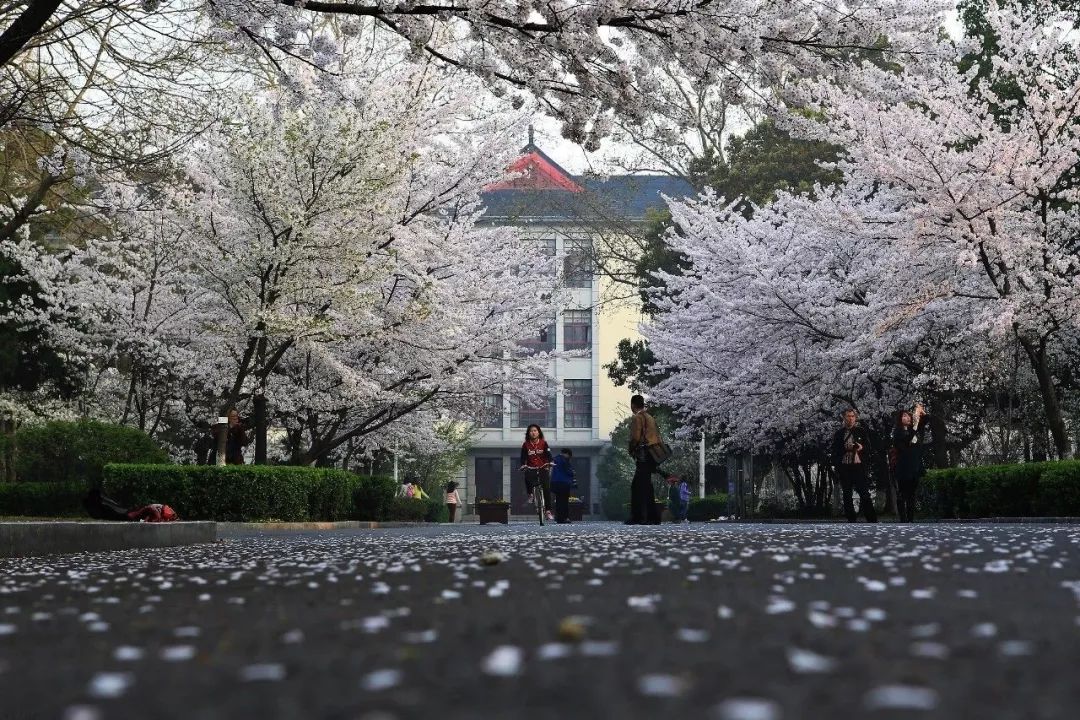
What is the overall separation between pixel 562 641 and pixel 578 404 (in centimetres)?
8364

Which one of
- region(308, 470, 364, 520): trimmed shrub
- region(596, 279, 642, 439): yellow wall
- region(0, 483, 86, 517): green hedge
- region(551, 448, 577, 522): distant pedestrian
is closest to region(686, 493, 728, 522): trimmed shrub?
region(551, 448, 577, 522): distant pedestrian

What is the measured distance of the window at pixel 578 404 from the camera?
87562 mm

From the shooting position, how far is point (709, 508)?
52.3 metres

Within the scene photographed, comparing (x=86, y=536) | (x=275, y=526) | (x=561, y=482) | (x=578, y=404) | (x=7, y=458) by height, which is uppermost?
(x=578, y=404)

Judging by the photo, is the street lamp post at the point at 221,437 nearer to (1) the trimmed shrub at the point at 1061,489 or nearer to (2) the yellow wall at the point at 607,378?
(1) the trimmed shrub at the point at 1061,489

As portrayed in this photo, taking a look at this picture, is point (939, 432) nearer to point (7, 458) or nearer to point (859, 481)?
point (859, 481)

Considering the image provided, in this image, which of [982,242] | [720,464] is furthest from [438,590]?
[720,464]

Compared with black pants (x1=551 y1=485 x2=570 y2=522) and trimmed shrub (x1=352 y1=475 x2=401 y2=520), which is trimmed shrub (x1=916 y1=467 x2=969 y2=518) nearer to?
black pants (x1=551 y1=485 x2=570 y2=522)

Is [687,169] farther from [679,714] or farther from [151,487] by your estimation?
[679,714]

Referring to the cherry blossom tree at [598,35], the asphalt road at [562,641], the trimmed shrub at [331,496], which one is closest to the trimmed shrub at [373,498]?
the trimmed shrub at [331,496]

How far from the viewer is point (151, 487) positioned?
76.0ft

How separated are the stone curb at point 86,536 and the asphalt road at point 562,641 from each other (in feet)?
14.6

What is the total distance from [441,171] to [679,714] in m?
28.6

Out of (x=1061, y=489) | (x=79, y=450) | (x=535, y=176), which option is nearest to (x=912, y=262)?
(x=1061, y=489)
